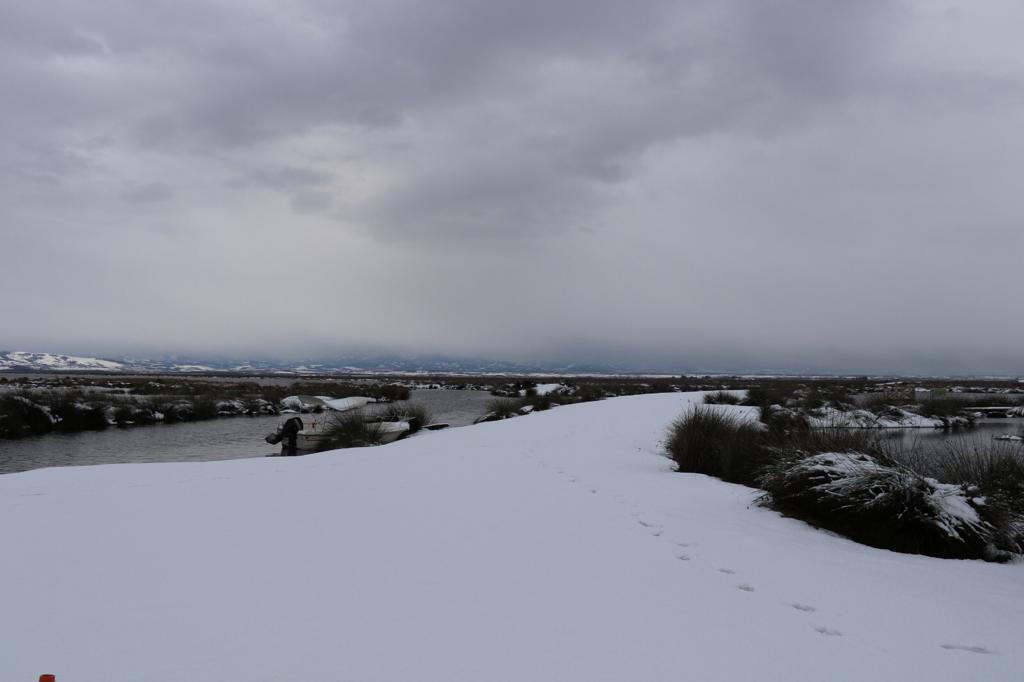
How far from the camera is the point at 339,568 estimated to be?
12.3 feet

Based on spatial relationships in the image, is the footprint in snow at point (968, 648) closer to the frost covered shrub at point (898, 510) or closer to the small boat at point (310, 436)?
the frost covered shrub at point (898, 510)

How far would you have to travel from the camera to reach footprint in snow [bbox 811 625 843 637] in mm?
3098

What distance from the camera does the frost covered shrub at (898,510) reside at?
4988 millimetres

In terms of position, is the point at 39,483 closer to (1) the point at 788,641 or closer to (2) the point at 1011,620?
(1) the point at 788,641

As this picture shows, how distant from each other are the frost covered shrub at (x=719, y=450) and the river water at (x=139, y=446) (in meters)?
12.4

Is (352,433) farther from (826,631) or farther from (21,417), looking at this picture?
(21,417)

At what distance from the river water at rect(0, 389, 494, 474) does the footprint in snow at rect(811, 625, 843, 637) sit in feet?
52.0

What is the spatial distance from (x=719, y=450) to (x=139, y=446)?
1866cm

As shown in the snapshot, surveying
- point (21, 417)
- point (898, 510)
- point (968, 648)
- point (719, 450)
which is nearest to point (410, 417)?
point (719, 450)

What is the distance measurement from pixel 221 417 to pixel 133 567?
95.8ft

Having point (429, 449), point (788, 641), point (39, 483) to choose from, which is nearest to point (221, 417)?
point (429, 449)

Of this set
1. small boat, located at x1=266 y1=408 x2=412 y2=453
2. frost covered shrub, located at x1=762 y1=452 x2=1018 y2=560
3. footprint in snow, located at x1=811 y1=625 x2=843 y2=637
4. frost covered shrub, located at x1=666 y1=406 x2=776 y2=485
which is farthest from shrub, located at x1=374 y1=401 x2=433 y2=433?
footprint in snow, located at x1=811 y1=625 x2=843 y2=637

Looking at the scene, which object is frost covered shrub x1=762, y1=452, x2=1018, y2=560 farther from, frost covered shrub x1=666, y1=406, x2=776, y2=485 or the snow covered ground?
frost covered shrub x1=666, y1=406, x2=776, y2=485

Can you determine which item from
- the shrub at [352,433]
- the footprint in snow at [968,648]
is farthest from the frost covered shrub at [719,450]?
the shrub at [352,433]
